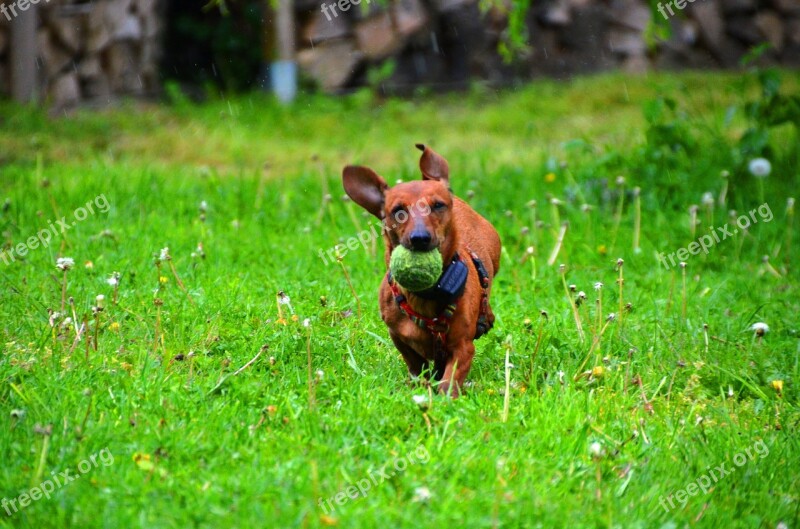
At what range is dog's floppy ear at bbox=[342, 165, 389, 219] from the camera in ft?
11.4

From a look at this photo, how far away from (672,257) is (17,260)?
3.52 meters

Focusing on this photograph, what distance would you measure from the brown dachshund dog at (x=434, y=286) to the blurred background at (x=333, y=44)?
5.66m

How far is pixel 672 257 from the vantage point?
5613mm

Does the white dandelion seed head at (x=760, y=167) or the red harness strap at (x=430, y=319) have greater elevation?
the red harness strap at (x=430, y=319)

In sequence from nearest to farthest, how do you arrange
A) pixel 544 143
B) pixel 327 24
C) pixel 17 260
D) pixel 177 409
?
pixel 177 409
pixel 17 260
pixel 544 143
pixel 327 24

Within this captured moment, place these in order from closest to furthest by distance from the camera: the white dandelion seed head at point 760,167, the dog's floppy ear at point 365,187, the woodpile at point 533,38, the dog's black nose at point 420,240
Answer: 1. the dog's black nose at point 420,240
2. the dog's floppy ear at point 365,187
3. the white dandelion seed head at point 760,167
4. the woodpile at point 533,38

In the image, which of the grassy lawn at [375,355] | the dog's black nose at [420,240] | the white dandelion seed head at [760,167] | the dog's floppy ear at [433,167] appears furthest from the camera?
the white dandelion seed head at [760,167]

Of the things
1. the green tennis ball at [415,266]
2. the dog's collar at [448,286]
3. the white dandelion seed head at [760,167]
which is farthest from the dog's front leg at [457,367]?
the white dandelion seed head at [760,167]

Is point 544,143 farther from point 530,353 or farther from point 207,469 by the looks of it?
point 207,469

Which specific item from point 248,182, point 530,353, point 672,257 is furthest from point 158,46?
point 530,353

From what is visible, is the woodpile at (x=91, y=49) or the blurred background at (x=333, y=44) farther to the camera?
the blurred background at (x=333, y=44)

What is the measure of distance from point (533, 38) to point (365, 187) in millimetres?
7977

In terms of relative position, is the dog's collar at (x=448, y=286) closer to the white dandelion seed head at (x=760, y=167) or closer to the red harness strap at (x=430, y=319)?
the red harness strap at (x=430, y=319)

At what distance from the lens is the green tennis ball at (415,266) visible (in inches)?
126
